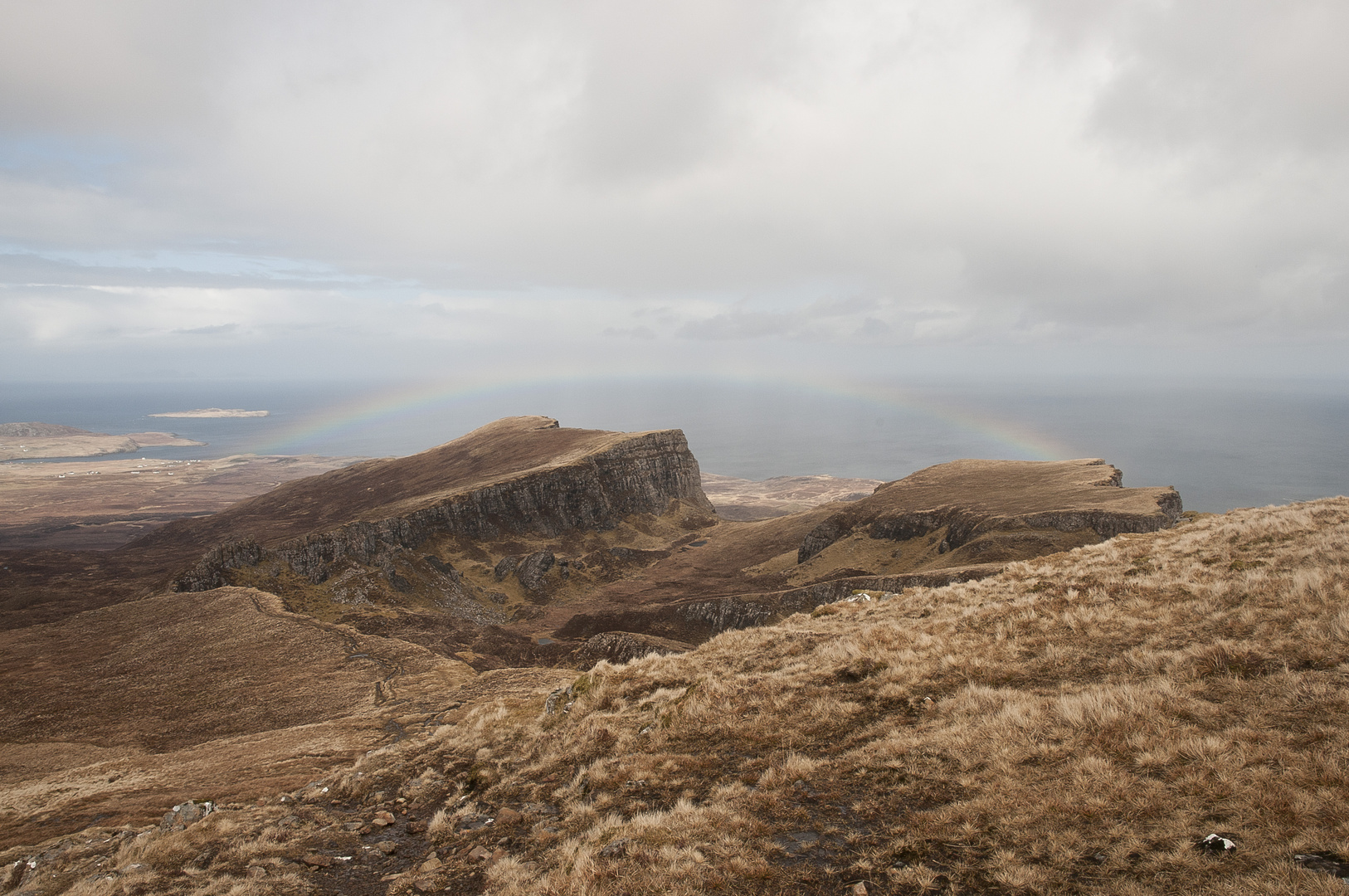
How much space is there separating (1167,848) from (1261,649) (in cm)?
730

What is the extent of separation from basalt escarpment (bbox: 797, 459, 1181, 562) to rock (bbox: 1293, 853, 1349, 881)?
57.1 meters

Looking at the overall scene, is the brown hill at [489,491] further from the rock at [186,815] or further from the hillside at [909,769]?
the hillside at [909,769]

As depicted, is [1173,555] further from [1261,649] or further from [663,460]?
[663,460]

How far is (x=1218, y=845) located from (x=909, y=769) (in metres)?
4.73

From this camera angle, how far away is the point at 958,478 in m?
86.9

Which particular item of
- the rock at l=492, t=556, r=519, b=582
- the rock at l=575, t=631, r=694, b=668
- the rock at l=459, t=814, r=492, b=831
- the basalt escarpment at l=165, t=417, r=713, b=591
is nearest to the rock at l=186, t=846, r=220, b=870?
the rock at l=459, t=814, r=492, b=831

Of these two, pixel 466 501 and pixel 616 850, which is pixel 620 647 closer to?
pixel 616 850

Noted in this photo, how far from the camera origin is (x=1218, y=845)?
7496mm

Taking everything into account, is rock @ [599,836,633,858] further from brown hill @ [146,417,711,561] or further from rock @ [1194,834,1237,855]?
brown hill @ [146,417,711,561]

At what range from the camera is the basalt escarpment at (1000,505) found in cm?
5769

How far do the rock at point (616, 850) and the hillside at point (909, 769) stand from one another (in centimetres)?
4

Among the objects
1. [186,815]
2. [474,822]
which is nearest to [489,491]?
[186,815]

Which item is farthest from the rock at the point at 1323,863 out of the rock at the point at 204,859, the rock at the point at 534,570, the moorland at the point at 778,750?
the rock at the point at 534,570

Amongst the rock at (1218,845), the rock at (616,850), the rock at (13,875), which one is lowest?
the rock at (13,875)
